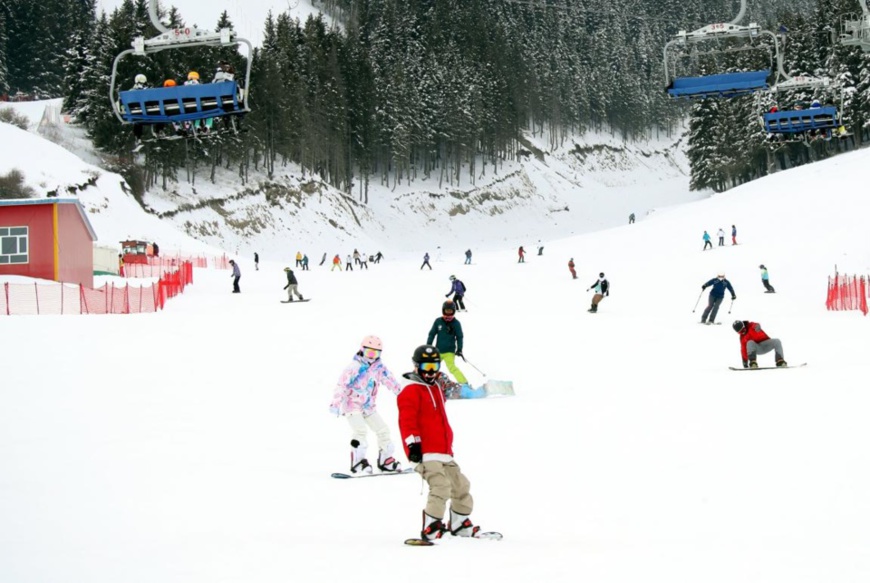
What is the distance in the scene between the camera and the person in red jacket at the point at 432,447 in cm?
671

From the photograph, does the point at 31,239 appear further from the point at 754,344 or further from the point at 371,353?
the point at 371,353

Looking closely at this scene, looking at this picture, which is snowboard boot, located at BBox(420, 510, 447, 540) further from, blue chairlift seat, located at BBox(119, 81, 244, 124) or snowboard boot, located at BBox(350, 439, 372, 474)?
blue chairlift seat, located at BBox(119, 81, 244, 124)

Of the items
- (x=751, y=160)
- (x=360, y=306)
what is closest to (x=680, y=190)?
(x=751, y=160)

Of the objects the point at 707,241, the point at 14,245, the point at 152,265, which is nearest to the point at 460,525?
the point at 14,245

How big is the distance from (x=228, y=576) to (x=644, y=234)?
47.4 metres

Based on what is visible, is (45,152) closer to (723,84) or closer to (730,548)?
(723,84)

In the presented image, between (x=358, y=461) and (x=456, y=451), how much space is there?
1.43 meters

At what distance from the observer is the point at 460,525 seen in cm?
687

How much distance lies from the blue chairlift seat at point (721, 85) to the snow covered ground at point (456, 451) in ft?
20.6

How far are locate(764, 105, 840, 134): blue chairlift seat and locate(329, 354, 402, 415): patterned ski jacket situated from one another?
24149 millimetres

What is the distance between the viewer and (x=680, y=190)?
10681cm

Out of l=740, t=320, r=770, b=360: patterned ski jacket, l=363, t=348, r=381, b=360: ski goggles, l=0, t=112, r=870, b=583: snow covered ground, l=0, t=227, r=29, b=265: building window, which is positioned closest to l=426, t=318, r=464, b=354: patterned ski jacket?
Answer: l=0, t=112, r=870, b=583: snow covered ground

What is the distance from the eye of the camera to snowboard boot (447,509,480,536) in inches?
270

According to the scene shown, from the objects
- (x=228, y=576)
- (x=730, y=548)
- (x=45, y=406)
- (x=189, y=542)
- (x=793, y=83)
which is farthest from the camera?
(x=793, y=83)
